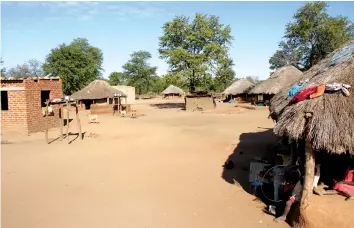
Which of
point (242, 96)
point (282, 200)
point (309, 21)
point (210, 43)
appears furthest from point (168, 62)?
point (282, 200)

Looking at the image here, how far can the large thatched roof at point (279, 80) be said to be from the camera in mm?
29781

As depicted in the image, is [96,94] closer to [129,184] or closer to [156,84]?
[129,184]

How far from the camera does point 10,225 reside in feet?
19.6

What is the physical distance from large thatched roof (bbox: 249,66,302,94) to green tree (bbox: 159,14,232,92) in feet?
25.4

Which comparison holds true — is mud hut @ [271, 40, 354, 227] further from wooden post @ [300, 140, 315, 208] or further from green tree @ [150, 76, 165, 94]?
green tree @ [150, 76, 165, 94]

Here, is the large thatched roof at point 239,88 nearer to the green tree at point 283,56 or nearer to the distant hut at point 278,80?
the distant hut at point 278,80

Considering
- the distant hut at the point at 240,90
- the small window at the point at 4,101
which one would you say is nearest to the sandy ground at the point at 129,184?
the small window at the point at 4,101

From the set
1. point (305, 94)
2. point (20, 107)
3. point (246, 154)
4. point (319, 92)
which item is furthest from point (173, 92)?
point (319, 92)

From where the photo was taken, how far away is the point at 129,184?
8.23 m

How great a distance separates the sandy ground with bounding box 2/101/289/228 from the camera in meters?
6.17

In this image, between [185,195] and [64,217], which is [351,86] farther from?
[64,217]

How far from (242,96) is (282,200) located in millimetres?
37276

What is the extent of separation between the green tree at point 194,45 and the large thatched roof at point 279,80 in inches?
305

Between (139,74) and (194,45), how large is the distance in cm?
3572
